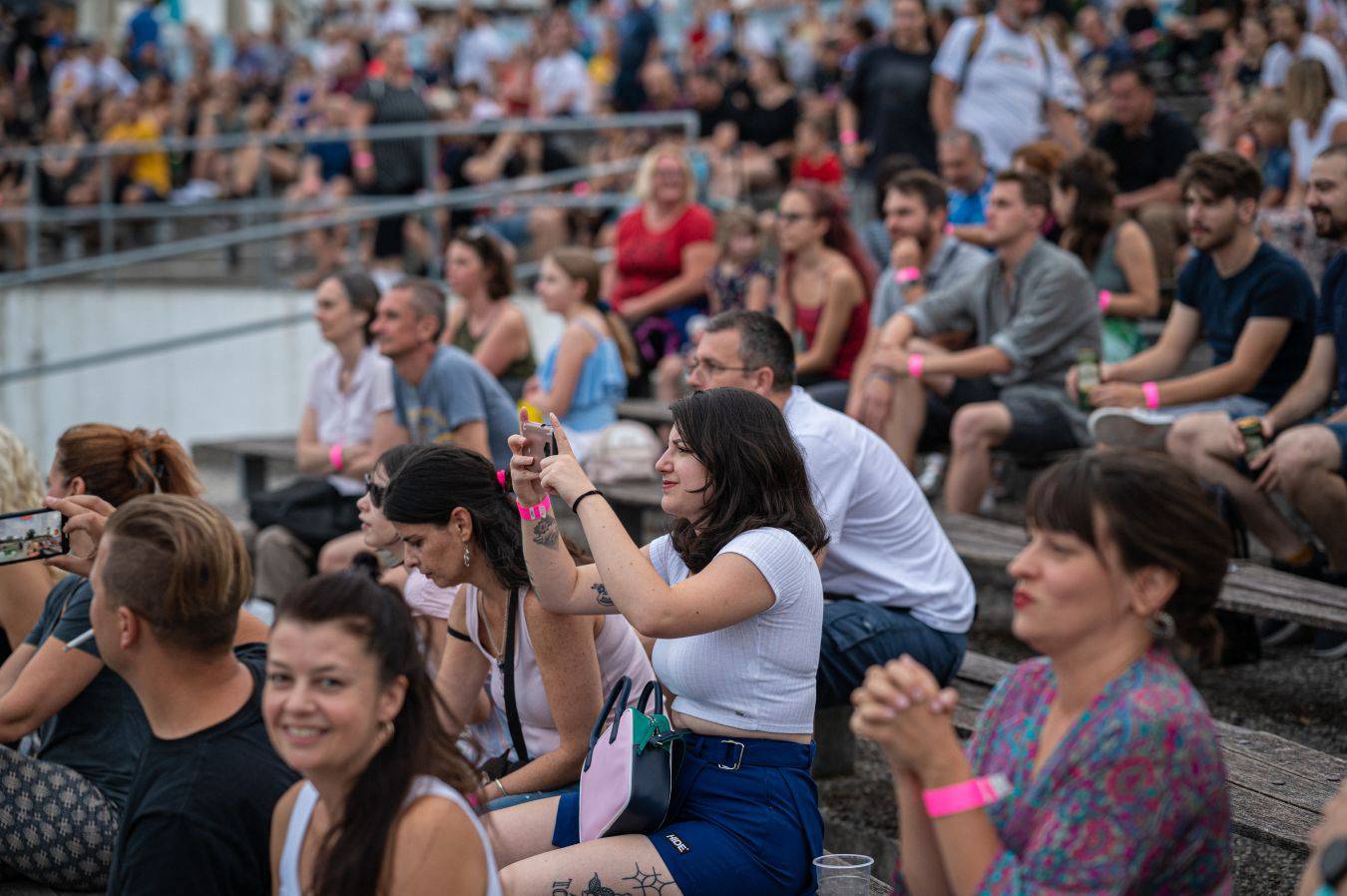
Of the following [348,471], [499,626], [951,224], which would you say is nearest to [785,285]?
[951,224]

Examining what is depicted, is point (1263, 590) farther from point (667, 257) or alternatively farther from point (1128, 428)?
point (667, 257)

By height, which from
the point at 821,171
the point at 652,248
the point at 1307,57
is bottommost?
the point at 652,248

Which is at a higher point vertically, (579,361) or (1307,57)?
(1307,57)

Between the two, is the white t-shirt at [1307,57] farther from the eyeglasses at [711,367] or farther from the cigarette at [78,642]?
the cigarette at [78,642]

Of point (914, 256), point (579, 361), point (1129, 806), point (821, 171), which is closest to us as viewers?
point (1129, 806)

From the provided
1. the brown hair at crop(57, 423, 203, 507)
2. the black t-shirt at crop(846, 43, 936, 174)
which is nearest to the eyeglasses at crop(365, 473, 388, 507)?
the brown hair at crop(57, 423, 203, 507)

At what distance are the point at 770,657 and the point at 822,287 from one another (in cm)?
403

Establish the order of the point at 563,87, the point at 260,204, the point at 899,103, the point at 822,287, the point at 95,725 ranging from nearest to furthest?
the point at 95,725 < the point at 822,287 < the point at 899,103 < the point at 260,204 < the point at 563,87

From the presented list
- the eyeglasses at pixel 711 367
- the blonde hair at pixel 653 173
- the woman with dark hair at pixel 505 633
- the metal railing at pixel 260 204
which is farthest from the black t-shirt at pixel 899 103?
the woman with dark hair at pixel 505 633

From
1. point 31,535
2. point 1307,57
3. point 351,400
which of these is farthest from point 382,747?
point 1307,57

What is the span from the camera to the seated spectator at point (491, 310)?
656 centimetres

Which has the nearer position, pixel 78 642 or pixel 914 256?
pixel 78 642

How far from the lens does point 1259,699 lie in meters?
4.51

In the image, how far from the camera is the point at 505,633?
3.29m
